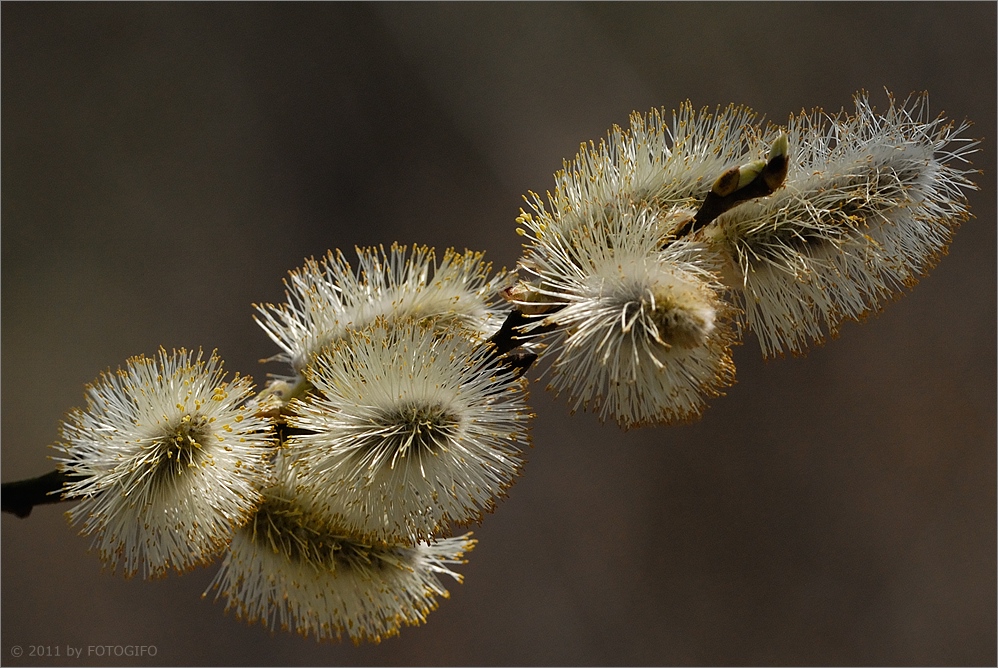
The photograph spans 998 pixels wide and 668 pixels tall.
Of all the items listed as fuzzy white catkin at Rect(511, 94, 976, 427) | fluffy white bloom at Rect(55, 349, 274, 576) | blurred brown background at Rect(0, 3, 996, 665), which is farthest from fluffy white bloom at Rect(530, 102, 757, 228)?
blurred brown background at Rect(0, 3, 996, 665)

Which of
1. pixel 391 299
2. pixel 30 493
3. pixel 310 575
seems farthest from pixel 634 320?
pixel 30 493

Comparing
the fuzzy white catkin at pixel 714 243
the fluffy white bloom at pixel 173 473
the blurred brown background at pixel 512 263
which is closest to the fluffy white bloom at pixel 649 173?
the fuzzy white catkin at pixel 714 243

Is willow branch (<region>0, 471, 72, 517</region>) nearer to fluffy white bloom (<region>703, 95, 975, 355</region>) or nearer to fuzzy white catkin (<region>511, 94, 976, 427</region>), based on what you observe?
fuzzy white catkin (<region>511, 94, 976, 427</region>)

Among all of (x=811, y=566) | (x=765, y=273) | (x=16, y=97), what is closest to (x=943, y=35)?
(x=811, y=566)

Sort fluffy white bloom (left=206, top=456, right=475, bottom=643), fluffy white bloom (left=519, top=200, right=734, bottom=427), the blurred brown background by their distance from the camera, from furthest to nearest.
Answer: the blurred brown background, fluffy white bloom (left=206, top=456, right=475, bottom=643), fluffy white bloom (left=519, top=200, right=734, bottom=427)

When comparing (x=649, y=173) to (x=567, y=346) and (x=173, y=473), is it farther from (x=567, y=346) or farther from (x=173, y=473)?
(x=173, y=473)

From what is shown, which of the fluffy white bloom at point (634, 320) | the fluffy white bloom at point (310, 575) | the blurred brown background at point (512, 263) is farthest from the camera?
the blurred brown background at point (512, 263)

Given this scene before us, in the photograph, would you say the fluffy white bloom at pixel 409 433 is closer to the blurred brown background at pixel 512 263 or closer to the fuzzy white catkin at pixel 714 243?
the fuzzy white catkin at pixel 714 243
